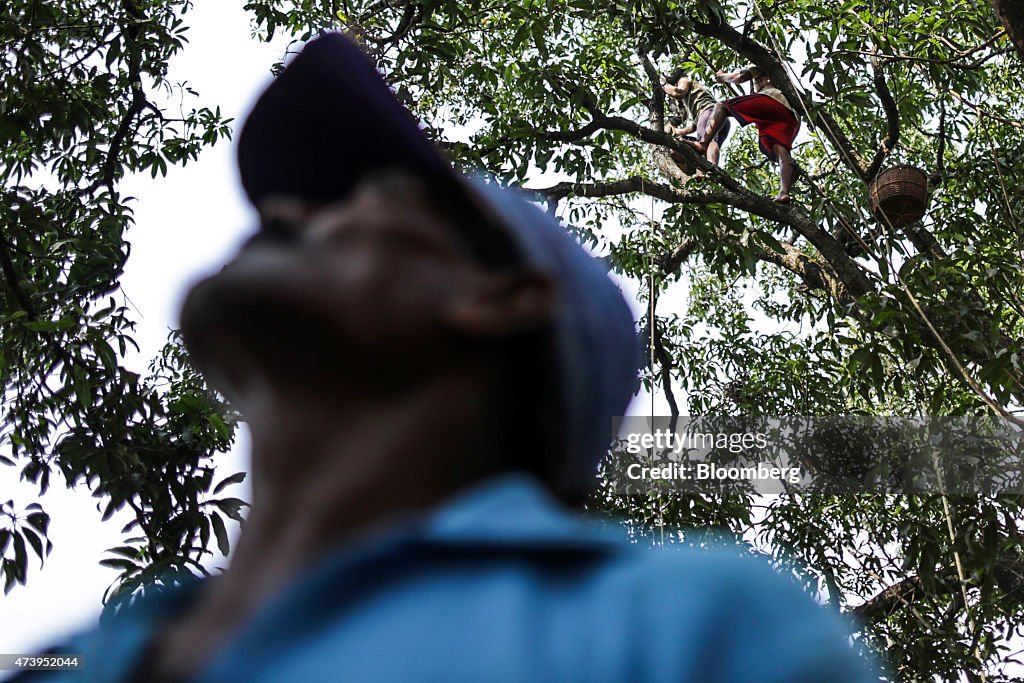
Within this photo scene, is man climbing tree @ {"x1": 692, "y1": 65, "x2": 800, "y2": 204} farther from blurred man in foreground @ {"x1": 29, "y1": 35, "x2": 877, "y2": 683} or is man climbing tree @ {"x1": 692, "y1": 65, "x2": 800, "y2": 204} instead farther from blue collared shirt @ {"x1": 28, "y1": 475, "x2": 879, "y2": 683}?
blue collared shirt @ {"x1": 28, "y1": 475, "x2": 879, "y2": 683}

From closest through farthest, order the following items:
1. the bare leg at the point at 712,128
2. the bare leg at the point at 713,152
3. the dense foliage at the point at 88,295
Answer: the dense foliage at the point at 88,295
the bare leg at the point at 712,128
the bare leg at the point at 713,152

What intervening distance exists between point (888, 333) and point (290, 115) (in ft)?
7.97

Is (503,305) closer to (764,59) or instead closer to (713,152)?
(764,59)

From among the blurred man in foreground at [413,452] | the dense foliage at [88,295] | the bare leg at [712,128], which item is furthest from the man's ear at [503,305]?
the bare leg at [712,128]

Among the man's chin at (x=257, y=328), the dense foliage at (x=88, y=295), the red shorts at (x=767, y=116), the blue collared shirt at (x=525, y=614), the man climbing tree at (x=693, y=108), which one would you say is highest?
the man climbing tree at (x=693, y=108)

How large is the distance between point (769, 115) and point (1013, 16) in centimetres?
158

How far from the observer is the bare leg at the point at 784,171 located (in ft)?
11.9

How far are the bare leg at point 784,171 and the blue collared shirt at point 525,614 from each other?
11.2 ft

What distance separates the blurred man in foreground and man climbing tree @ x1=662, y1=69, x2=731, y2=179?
3504 millimetres

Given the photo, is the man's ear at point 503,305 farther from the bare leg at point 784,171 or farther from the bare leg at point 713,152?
the bare leg at point 713,152

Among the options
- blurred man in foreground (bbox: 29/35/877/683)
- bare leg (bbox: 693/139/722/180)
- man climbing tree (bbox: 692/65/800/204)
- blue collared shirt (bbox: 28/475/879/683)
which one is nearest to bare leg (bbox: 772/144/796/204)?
man climbing tree (bbox: 692/65/800/204)

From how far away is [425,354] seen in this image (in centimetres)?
43

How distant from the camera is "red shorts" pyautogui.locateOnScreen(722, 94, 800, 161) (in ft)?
11.9

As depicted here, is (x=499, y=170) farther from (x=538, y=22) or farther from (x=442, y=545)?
(x=442, y=545)
